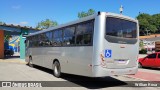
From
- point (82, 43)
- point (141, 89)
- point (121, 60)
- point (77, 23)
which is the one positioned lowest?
point (141, 89)

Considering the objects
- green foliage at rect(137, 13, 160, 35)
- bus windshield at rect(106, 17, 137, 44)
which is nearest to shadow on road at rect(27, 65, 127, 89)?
bus windshield at rect(106, 17, 137, 44)

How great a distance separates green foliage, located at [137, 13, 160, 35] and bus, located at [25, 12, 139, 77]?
115 m

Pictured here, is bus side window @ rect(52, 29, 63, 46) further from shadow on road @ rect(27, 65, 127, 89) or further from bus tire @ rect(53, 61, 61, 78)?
shadow on road @ rect(27, 65, 127, 89)

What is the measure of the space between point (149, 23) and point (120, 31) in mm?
120352

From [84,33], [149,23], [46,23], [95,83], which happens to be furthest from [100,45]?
[149,23]

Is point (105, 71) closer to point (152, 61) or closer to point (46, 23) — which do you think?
point (152, 61)

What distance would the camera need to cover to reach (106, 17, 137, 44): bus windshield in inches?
414

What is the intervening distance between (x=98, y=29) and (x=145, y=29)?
118606 millimetres

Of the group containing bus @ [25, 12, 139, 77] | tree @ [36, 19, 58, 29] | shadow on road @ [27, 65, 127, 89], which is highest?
tree @ [36, 19, 58, 29]

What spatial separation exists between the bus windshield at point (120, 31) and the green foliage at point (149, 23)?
378 ft

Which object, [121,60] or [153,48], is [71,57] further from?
[153,48]

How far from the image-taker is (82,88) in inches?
418

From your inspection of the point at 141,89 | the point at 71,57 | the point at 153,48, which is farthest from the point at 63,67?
the point at 153,48

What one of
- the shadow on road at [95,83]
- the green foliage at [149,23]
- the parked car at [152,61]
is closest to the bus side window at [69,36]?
the shadow on road at [95,83]
